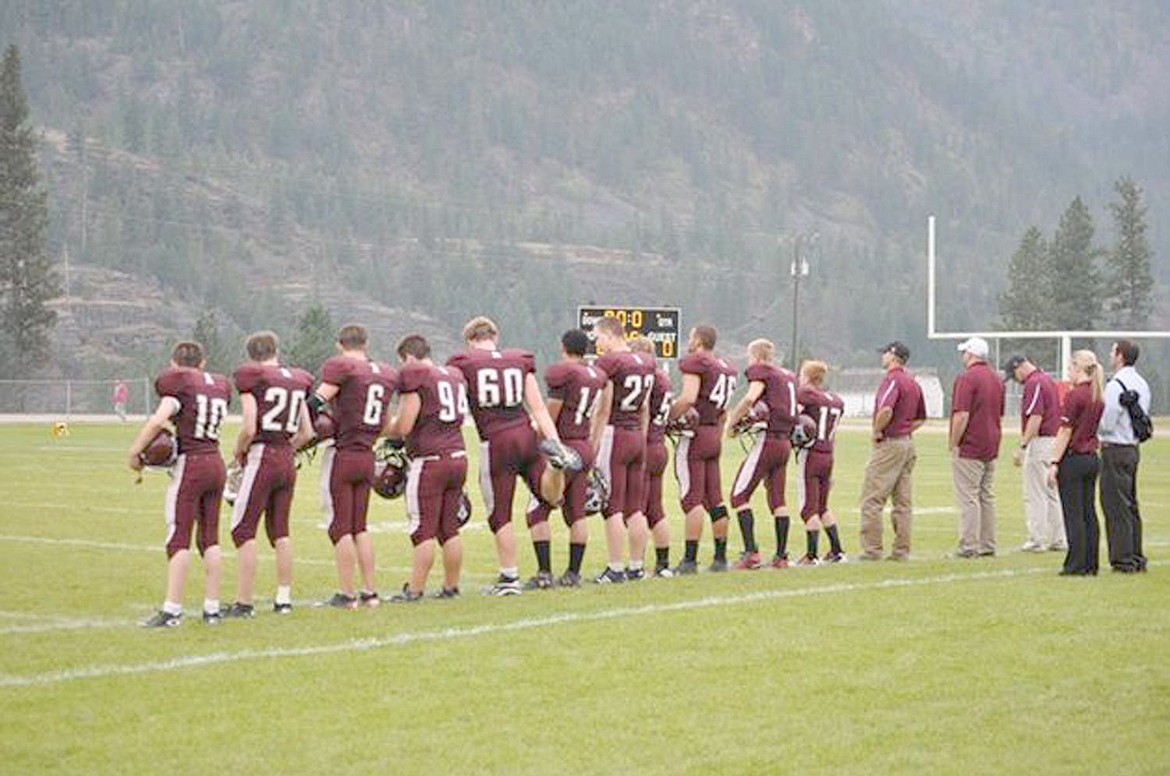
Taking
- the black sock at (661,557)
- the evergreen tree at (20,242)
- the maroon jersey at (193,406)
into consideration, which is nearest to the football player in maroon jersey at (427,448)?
the maroon jersey at (193,406)

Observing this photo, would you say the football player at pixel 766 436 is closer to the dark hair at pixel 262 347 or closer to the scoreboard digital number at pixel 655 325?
the dark hair at pixel 262 347

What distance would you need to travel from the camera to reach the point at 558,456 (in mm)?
14414

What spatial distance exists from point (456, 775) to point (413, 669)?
7.94 ft

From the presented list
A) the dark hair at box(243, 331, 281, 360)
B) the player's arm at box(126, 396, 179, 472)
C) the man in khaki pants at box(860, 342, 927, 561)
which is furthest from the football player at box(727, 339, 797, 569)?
the player's arm at box(126, 396, 179, 472)

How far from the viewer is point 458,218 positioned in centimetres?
16375

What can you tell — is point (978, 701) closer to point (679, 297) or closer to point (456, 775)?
point (456, 775)

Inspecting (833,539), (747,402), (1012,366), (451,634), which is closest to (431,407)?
(451,634)

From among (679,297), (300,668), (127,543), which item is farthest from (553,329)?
(300,668)

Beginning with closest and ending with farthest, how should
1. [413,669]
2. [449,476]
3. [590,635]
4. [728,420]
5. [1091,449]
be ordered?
[413,669] → [590,635] → [449,476] → [1091,449] → [728,420]

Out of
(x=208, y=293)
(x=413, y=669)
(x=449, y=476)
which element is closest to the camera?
(x=413, y=669)

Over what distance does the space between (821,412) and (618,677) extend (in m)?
7.01

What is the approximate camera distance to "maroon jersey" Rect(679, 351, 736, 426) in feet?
53.5

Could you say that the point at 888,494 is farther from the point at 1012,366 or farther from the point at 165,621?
the point at 165,621

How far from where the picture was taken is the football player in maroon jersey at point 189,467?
42.0 feet
